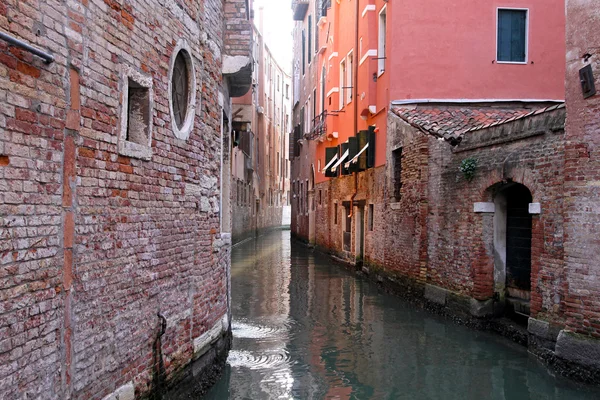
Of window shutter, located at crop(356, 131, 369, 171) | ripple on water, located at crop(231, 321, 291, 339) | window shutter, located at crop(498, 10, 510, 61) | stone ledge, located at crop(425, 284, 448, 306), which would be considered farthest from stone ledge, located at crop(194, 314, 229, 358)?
window shutter, located at crop(498, 10, 510, 61)

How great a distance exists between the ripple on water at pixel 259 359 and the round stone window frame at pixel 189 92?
295 centimetres

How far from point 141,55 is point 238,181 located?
2170cm

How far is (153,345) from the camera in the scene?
4762 millimetres

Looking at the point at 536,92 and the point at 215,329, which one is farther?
the point at 536,92

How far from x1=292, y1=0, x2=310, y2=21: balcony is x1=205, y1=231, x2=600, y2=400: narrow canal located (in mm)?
18371

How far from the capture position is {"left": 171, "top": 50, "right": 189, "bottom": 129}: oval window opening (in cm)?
545

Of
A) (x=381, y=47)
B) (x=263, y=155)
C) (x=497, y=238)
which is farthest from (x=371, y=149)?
(x=263, y=155)

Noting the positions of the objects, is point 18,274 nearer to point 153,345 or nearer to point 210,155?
point 153,345

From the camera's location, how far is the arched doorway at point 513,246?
854 centimetres

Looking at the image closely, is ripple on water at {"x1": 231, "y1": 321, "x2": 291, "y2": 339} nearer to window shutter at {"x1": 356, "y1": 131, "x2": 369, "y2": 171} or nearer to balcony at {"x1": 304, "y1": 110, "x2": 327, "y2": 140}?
window shutter at {"x1": 356, "y1": 131, "x2": 369, "y2": 171}

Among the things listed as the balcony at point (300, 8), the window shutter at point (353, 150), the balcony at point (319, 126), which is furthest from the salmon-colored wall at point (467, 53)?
the balcony at point (300, 8)

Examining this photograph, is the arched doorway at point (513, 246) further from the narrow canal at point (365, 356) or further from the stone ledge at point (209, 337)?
the stone ledge at point (209, 337)

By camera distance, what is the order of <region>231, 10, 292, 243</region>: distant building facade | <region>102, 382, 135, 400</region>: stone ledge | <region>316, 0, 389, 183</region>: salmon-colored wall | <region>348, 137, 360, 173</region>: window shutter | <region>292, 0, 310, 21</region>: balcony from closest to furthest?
<region>102, 382, 135, 400</region>: stone ledge → <region>316, 0, 389, 183</region>: salmon-colored wall → <region>348, 137, 360, 173</region>: window shutter → <region>231, 10, 292, 243</region>: distant building facade → <region>292, 0, 310, 21</region>: balcony

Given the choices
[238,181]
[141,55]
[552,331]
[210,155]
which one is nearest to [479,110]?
[552,331]
